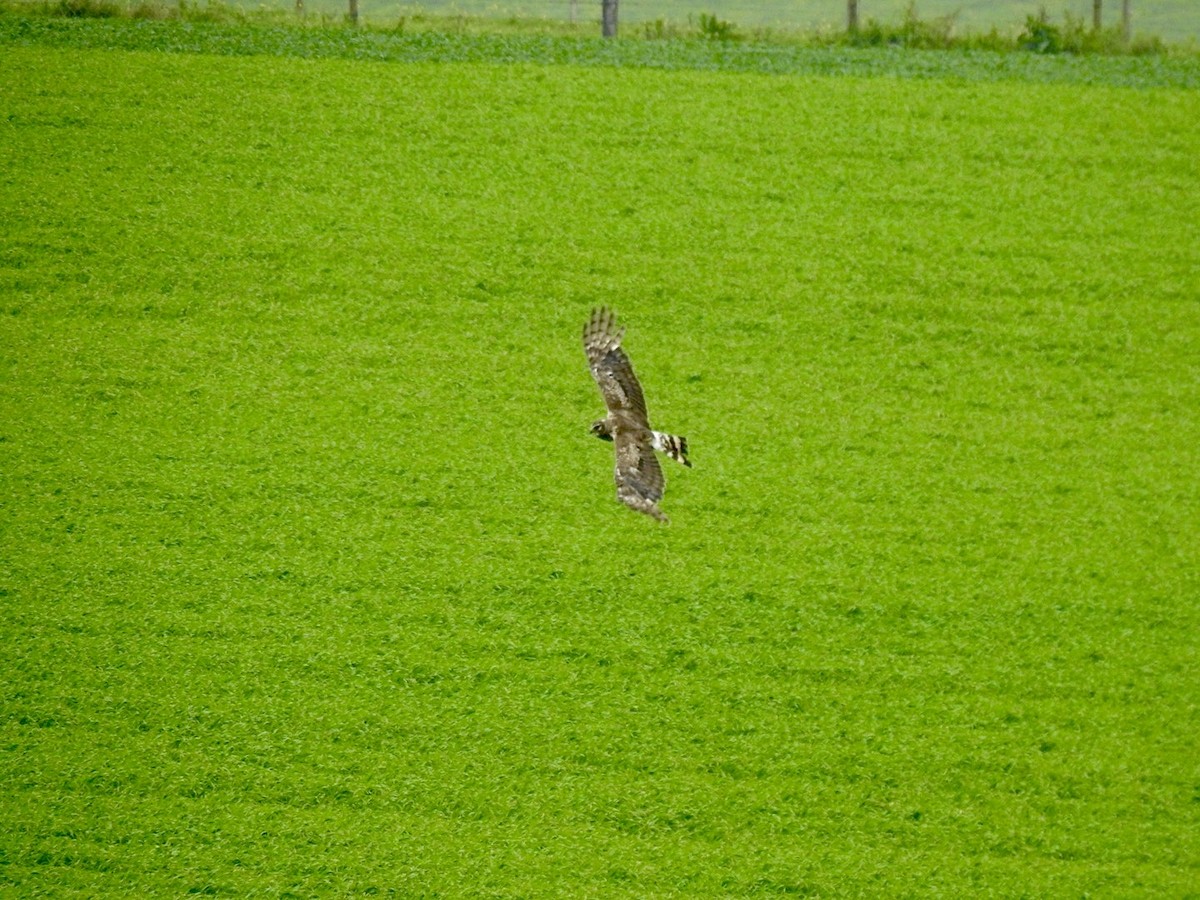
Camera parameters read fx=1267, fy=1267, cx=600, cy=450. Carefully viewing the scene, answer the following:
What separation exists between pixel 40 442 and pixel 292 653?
3123 millimetres

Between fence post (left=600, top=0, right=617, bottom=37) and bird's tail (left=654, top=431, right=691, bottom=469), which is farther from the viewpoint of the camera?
fence post (left=600, top=0, right=617, bottom=37)

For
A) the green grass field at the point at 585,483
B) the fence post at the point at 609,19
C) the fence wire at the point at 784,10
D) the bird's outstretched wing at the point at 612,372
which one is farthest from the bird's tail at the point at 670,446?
the fence wire at the point at 784,10

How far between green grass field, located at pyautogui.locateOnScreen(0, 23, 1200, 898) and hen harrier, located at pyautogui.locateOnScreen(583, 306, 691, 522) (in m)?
1.82

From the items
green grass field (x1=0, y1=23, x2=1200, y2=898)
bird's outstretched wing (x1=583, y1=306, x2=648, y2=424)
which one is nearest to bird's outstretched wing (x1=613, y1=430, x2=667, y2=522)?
bird's outstretched wing (x1=583, y1=306, x2=648, y2=424)

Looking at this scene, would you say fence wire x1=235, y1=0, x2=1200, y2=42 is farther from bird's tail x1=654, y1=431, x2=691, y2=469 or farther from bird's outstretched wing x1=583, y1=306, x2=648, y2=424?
bird's tail x1=654, y1=431, x2=691, y2=469

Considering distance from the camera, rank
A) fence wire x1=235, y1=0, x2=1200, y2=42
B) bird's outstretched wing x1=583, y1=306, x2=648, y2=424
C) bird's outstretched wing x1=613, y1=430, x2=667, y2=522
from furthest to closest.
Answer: fence wire x1=235, y1=0, x2=1200, y2=42
bird's outstretched wing x1=583, y1=306, x2=648, y2=424
bird's outstretched wing x1=613, y1=430, x2=667, y2=522

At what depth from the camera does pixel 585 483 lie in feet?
33.7

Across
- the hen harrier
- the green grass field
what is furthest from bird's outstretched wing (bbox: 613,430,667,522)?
the green grass field

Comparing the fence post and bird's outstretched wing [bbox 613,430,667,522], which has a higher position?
the fence post

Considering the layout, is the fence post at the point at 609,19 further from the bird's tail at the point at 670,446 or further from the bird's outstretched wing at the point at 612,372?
the bird's tail at the point at 670,446

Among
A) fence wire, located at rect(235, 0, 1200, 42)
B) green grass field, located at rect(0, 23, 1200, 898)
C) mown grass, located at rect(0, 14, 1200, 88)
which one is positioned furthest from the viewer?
fence wire, located at rect(235, 0, 1200, 42)

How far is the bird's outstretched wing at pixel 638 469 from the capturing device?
754 cm

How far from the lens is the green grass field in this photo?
27.5 ft

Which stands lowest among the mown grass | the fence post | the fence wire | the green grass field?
the green grass field
